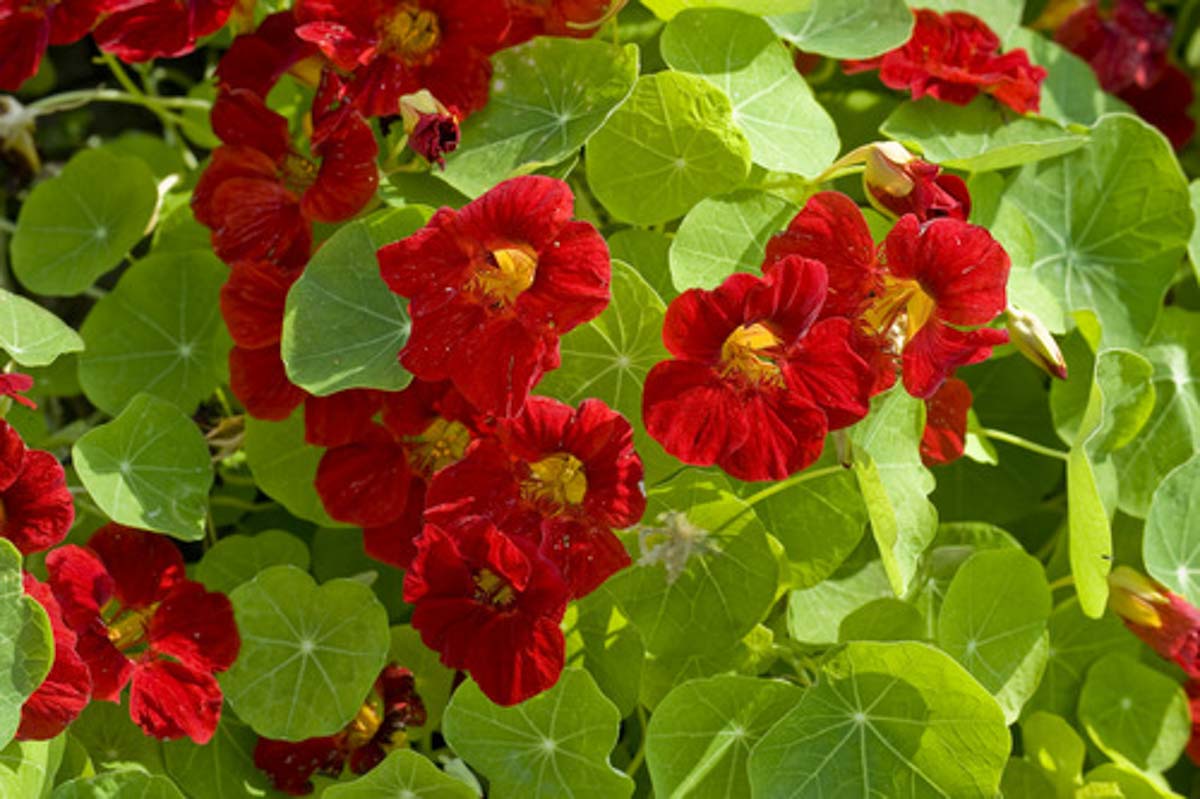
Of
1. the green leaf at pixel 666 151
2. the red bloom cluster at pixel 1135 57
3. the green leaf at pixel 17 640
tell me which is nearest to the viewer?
the green leaf at pixel 17 640

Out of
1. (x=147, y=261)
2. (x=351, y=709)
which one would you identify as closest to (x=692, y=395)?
(x=351, y=709)

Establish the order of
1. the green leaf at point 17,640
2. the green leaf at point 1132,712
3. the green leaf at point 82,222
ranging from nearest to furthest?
the green leaf at point 17,640 → the green leaf at point 1132,712 → the green leaf at point 82,222

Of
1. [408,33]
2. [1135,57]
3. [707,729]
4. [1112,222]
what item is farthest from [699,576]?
[1135,57]

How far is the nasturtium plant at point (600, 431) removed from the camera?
109 centimetres

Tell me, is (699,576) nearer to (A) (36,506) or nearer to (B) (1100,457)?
(B) (1100,457)

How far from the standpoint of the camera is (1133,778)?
4.39 feet

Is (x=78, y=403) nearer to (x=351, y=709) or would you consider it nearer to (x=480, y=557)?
(x=351, y=709)

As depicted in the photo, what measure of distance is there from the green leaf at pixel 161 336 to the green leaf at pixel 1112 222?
85 centimetres

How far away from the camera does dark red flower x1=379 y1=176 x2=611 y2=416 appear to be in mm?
1069

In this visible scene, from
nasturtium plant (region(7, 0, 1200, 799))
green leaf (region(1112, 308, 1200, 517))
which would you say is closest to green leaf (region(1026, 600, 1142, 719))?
nasturtium plant (region(7, 0, 1200, 799))

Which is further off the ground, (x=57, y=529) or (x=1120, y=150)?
(x=1120, y=150)

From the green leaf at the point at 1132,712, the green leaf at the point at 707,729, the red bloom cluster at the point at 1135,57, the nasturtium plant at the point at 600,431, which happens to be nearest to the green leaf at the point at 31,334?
the nasturtium plant at the point at 600,431

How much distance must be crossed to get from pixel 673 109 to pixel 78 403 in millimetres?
883

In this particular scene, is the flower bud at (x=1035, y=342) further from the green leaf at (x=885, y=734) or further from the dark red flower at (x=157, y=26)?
the dark red flower at (x=157, y=26)
